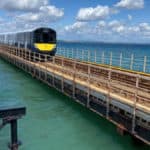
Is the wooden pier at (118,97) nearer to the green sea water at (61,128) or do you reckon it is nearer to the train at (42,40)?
the green sea water at (61,128)

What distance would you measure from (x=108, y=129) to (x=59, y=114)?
117 inches

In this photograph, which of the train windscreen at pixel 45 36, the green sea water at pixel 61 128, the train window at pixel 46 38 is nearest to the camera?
the green sea water at pixel 61 128

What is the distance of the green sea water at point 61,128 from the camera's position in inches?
384

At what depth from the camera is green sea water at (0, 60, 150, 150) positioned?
9742 mm

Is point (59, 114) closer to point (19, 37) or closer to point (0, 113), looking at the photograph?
point (0, 113)

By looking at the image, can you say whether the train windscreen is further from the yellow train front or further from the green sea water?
the green sea water

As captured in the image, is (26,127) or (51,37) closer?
(26,127)

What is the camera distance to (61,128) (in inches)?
450

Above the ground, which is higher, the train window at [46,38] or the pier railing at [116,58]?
the train window at [46,38]

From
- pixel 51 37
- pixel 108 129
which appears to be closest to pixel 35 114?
pixel 108 129

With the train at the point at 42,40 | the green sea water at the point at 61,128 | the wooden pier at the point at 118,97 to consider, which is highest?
the train at the point at 42,40

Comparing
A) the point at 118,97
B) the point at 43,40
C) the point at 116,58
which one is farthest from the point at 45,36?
the point at 118,97

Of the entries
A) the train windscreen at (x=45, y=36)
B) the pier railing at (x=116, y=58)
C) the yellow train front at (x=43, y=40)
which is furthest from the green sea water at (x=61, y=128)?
the train windscreen at (x=45, y=36)

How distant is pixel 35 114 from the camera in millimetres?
13258
